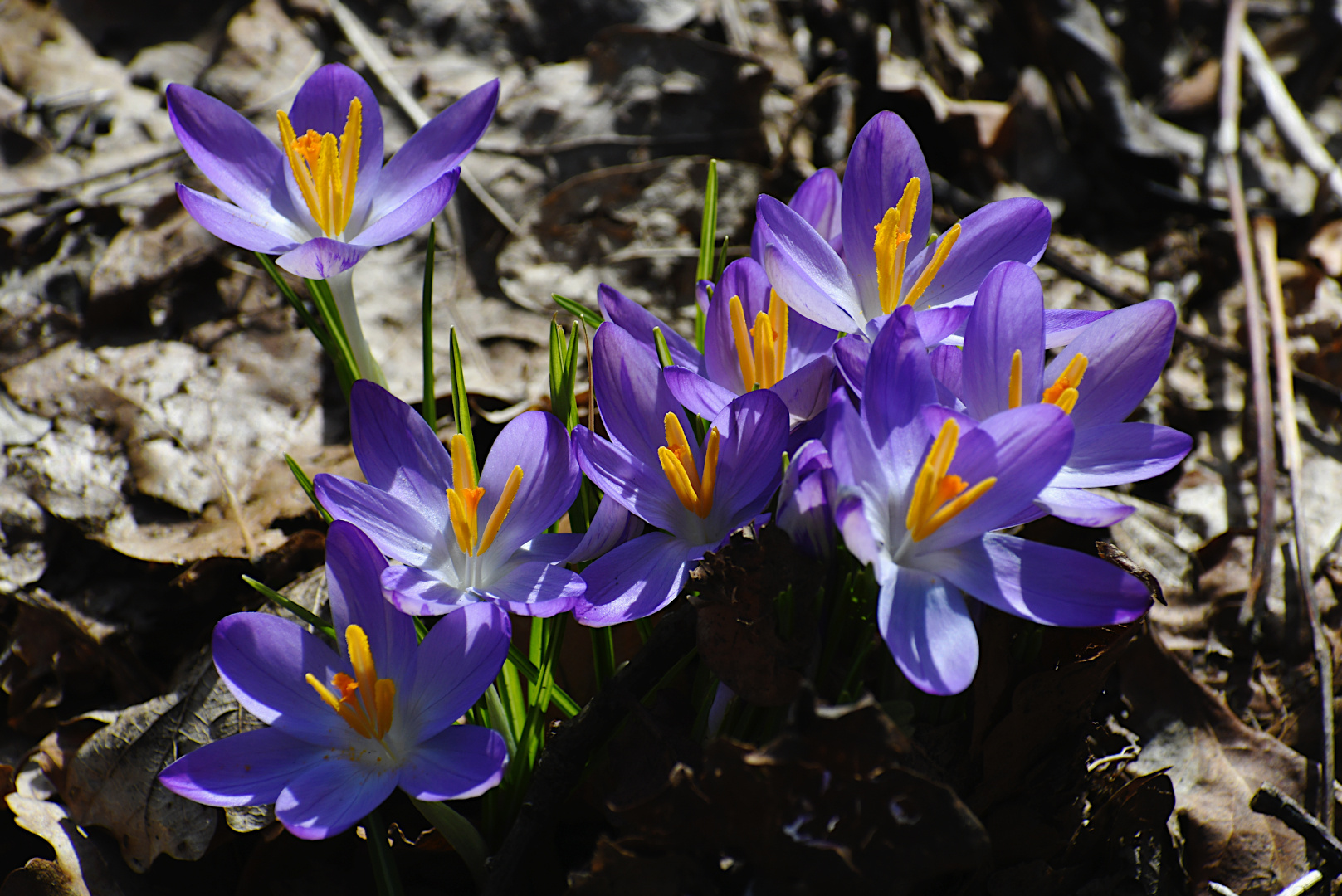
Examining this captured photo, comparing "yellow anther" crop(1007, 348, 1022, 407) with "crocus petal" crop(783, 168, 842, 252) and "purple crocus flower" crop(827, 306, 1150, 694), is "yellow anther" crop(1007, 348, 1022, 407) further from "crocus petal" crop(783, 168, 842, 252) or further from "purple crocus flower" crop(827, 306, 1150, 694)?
"crocus petal" crop(783, 168, 842, 252)

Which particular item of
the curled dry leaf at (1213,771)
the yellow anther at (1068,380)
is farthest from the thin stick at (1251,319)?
the yellow anther at (1068,380)

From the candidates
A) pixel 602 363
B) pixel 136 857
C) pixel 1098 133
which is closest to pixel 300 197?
pixel 602 363

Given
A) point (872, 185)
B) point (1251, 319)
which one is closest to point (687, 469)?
point (872, 185)

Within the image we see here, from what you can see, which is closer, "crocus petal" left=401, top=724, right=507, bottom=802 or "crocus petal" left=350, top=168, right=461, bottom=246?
"crocus petal" left=401, top=724, right=507, bottom=802

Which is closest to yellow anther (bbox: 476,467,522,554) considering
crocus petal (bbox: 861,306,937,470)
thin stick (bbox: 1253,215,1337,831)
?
crocus petal (bbox: 861,306,937,470)

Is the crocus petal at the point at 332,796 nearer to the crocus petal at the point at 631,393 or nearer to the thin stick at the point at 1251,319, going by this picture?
the crocus petal at the point at 631,393

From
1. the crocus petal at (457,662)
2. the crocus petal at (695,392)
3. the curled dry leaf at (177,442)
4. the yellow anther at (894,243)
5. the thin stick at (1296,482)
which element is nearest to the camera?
the crocus petal at (457,662)
